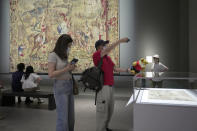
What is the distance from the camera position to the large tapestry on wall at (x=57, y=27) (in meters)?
9.58

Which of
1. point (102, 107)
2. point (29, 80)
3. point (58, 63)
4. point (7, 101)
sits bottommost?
point (7, 101)

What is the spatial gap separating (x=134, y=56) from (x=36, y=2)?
5.38 m

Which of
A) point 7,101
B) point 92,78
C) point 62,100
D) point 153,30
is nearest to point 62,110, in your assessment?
point 62,100

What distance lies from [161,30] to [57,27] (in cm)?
472

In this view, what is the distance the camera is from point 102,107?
Result: 148 inches

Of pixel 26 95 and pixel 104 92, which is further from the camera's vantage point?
pixel 26 95

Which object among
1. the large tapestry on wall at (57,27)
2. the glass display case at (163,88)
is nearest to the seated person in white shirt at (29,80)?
the large tapestry on wall at (57,27)

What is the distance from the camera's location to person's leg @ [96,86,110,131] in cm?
374

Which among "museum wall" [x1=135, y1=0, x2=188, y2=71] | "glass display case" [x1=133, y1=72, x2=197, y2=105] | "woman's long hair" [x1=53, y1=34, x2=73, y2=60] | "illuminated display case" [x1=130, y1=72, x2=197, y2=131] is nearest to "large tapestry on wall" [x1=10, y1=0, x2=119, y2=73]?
"museum wall" [x1=135, y1=0, x2=188, y2=71]

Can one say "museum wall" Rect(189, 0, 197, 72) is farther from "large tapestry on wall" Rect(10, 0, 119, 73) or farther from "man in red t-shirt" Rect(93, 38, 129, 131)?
"large tapestry on wall" Rect(10, 0, 119, 73)

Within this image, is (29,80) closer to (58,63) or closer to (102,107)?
(102,107)

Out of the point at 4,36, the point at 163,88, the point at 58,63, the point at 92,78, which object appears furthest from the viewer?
the point at 4,36

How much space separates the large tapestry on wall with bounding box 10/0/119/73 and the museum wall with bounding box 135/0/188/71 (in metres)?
1.03

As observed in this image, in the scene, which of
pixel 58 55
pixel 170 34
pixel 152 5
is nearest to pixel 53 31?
pixel 152 5
